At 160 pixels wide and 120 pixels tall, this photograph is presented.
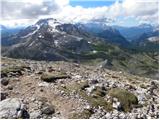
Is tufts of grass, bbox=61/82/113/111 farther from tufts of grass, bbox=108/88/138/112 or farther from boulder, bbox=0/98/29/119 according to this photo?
boulder, bbox=0/98/29/119

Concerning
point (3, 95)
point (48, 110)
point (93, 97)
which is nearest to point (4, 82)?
point (3, 95)

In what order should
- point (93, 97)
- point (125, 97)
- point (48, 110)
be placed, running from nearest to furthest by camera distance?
point (48, 110) → point (93, 97) → point (125, 97)

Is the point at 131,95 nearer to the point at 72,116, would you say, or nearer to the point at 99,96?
the point at 99,96

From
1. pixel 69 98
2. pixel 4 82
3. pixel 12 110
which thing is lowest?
pixel 69 98

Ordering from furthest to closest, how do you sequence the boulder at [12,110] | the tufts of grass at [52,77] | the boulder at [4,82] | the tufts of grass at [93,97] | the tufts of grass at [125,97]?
the tufts of grass at [52,77] → the boulder at [4,82] → the tufts of grass at [125,97] → the tufts of grass at [93,97] → the boulder at [12,110]

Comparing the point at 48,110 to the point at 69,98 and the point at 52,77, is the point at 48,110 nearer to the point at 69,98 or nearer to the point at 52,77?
the point at 69,98

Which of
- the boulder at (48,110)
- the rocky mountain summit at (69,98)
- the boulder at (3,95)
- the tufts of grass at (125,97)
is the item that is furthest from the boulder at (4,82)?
the tufts of grass at (125,97)

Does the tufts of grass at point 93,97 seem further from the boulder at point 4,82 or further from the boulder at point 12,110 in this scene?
the boulder at point 4,82

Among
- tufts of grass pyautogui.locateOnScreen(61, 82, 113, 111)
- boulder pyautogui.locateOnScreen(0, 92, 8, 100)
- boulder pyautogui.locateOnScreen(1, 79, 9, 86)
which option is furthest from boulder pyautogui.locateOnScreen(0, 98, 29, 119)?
boulder pyautogui.locateOnScreen(1, 79, 9, 86)

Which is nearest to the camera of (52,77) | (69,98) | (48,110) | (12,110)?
(12,110)
